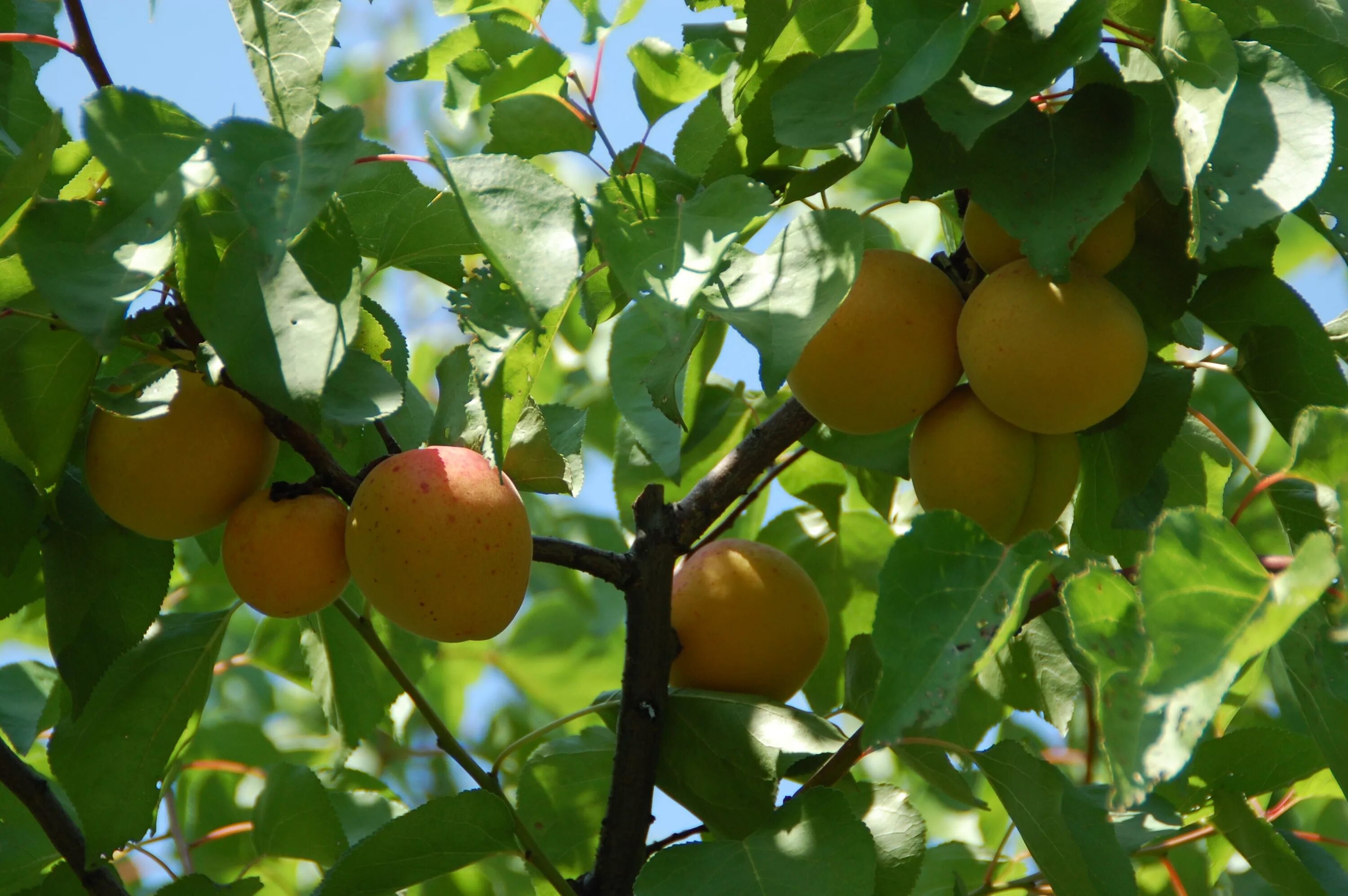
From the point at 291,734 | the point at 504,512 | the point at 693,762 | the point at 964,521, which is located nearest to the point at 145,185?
the point at 504,512

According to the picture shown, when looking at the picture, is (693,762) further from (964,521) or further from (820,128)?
(820,128)

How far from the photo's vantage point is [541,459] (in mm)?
1111

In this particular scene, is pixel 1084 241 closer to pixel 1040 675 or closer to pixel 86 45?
pixel 1040 675

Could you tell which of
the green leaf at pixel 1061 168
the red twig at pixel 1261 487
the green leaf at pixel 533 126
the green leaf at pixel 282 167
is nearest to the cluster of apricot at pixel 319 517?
the green leaf at pixel 282 167

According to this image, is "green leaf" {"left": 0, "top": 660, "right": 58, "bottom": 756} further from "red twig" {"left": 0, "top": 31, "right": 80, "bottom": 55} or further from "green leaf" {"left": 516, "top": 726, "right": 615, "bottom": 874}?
"red twig" {"left": 0, "top": 31, "right": 80, "bottom": 55}

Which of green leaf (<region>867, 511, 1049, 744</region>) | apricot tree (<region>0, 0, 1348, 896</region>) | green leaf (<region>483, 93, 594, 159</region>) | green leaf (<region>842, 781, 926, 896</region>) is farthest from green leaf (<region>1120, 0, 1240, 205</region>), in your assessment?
green leaf (<region>842, 781, 926, 896</region>)

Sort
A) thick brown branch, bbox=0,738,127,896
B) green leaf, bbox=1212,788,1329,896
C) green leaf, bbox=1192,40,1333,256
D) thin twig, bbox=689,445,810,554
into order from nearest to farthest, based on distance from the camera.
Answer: green leaf, bbox=1192,40,1333,256, green leaf, bbox=1212,788,1329,896, thick brown branch, bbox=0,738,127,896, thin twig, bbox=689,445,810,554

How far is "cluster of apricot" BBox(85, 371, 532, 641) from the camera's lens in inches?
37.0

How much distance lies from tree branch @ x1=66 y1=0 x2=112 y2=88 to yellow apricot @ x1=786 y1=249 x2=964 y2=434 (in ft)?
1.93

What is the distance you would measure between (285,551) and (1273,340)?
0.80 metres

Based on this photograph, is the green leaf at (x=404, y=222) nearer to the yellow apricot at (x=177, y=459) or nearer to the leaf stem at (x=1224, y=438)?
the yellow apricot at (x=177, y=459)

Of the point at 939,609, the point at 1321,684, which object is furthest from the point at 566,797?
the point at 1321,684

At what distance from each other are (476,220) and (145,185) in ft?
0.73

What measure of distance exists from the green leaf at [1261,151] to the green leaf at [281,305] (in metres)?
0.58
